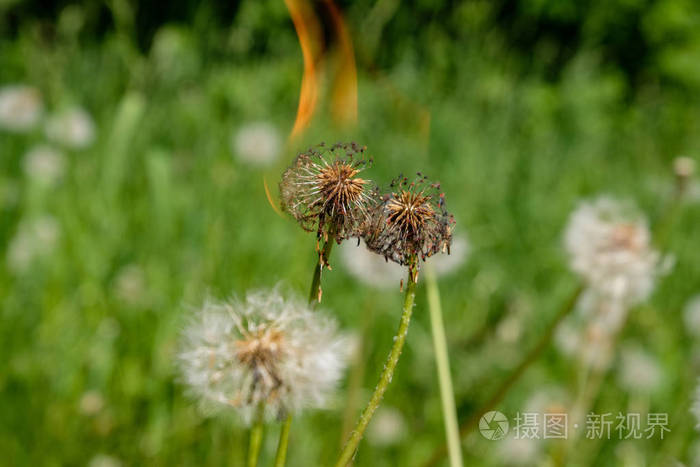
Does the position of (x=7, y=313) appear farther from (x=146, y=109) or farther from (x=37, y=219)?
(x=146, y=109)

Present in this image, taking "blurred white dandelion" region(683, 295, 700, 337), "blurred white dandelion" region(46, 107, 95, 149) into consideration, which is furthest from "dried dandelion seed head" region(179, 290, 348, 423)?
"blurred white dandelion" region(46, 107, 95, 149)

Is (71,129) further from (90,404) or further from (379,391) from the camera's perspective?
(379,391)

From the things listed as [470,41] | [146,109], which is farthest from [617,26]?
[146,109]

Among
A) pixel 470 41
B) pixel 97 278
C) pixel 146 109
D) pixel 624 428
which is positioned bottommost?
pixel 624 428

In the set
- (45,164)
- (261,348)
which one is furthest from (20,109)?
(261,348)

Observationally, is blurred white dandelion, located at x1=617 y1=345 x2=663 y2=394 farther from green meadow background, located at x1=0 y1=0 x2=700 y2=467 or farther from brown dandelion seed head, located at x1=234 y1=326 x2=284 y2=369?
brown dandelion seed head, located at x1=234 y1=326 x2=284 y2=369

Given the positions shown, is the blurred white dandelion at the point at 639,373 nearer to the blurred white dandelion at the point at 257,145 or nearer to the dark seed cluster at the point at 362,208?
the blurred white dandelion at the point at 257,145
